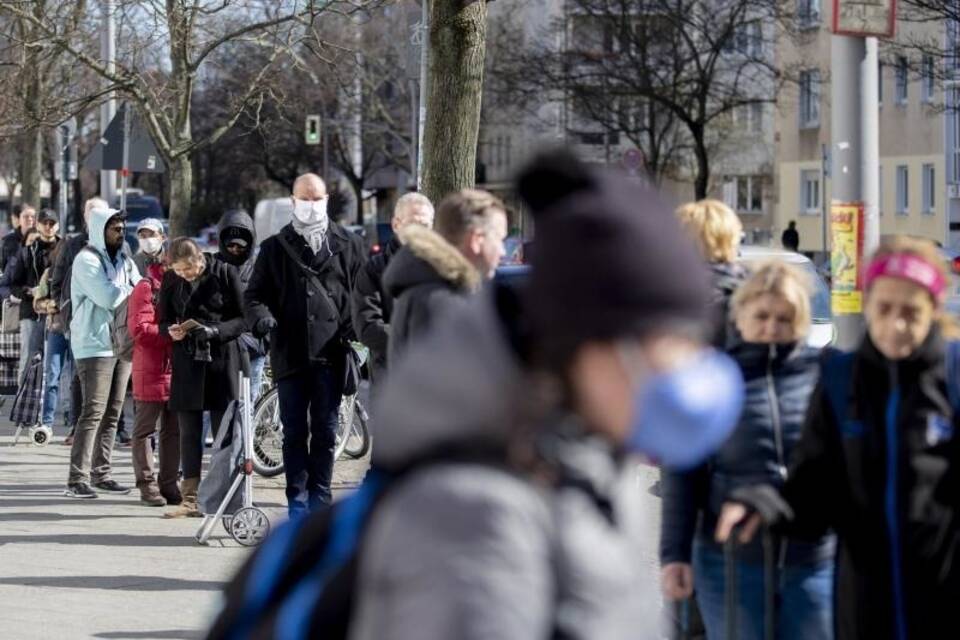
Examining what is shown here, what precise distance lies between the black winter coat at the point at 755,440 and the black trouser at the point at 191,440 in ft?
22.0

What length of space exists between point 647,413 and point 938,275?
7.97ft

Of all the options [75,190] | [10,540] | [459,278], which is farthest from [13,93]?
[75,190]

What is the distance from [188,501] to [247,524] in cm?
145

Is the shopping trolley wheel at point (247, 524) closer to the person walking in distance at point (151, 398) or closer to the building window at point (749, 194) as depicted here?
the person walking in distance at point (151, 398)

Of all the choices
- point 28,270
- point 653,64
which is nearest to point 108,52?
point 28,270

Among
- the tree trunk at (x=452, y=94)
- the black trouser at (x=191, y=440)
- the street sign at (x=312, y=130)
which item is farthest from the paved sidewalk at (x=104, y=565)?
the street sign at (x=312, y=130)

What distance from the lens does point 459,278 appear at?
6.57m

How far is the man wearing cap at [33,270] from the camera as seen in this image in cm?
1678

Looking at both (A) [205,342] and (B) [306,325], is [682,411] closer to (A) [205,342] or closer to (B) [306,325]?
(B) [306,325]

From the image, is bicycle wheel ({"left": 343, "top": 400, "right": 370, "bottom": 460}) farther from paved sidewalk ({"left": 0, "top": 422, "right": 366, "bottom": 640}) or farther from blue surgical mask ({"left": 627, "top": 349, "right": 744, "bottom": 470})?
blue surgical mask ({"left": 627, "top": 349, "right": 744, "bottom": 470})

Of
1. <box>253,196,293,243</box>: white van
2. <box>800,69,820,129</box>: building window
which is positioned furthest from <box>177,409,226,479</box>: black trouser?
<box>800,69,820,129</box>: building window

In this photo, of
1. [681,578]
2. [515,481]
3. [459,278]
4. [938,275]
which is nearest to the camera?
[515,481]

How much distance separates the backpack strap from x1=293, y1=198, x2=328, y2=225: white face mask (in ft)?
20.3

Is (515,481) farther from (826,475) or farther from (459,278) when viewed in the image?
(459,278)
